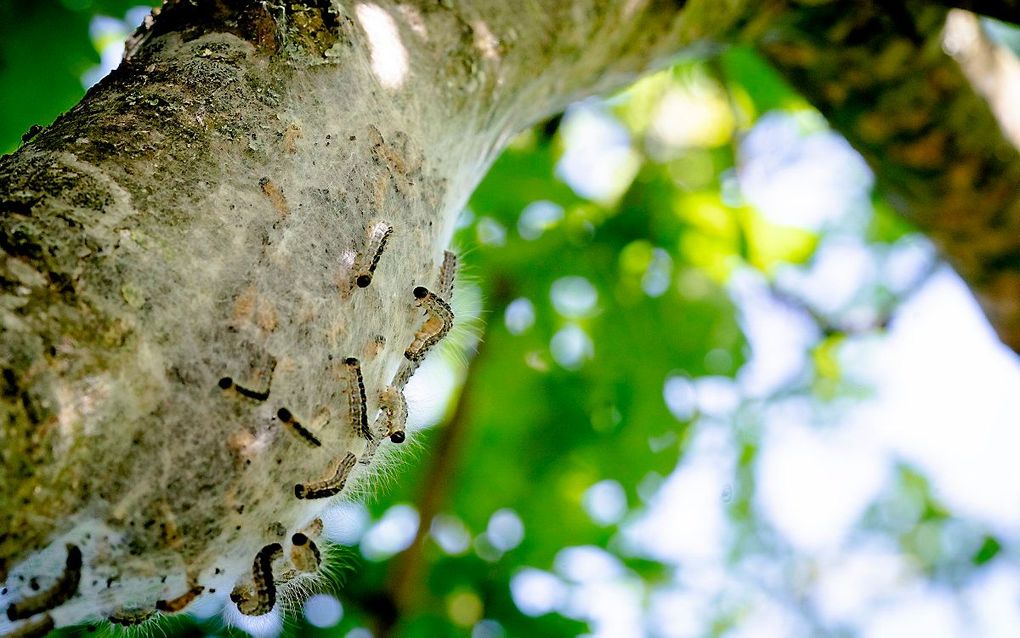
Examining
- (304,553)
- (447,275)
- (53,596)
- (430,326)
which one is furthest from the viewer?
(447,275)

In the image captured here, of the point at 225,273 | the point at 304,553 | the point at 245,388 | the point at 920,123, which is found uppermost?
the point at 225,273

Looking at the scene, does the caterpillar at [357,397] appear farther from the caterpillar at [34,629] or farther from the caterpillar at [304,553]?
the caterpillar at [34,629]

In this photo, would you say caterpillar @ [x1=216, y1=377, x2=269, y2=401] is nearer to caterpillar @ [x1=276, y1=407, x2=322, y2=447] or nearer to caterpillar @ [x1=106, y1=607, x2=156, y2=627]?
caterpillar @ [x1=276, y1=407, x2=322, y2=447]

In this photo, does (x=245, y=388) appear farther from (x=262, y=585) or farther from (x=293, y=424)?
(x=262, y=585)

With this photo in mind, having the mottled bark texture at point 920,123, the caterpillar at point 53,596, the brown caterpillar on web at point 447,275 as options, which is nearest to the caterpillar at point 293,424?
the caterpillar at point 53,596

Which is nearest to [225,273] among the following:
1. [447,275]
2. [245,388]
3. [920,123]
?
[245,388]

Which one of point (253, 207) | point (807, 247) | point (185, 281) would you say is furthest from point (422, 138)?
point (807, 247)
